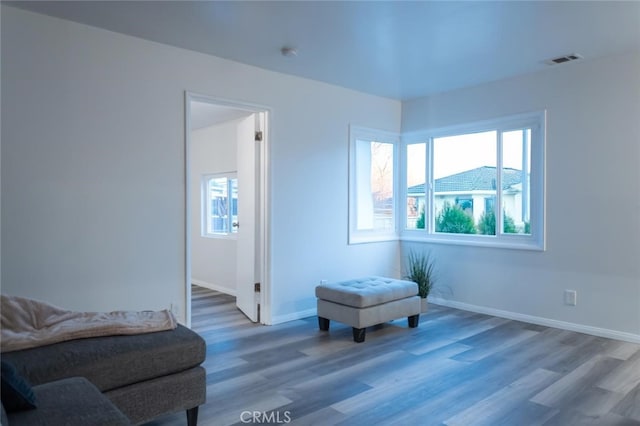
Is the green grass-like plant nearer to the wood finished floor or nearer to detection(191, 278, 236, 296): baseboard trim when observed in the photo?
the wood finished floor

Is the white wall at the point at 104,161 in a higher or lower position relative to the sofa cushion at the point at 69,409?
higher

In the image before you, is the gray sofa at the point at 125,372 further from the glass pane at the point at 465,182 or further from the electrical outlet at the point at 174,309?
the glass pane at the point at 465,182

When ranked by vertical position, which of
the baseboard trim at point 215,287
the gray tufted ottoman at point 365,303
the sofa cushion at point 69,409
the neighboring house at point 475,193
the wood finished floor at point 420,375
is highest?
the neighboring house at point 475,193

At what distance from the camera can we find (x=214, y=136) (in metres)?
6.31

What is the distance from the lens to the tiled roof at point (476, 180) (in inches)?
181

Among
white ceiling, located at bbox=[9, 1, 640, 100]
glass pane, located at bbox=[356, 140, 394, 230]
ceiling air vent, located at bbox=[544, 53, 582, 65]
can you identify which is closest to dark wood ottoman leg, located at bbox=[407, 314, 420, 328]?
glass pane, located at bbox=[356, 140, 394, 230]

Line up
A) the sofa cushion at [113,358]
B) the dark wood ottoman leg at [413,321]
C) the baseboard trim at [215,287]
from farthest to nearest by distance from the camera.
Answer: the baseboard trim at [215,287] → the dark wood ottoman leg at [413,321] → the sofa cushion at [113,358]

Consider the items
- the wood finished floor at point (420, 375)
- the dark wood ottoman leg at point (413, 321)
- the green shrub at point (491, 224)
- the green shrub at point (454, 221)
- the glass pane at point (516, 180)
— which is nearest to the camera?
the wood finished floor at point (420, 375)

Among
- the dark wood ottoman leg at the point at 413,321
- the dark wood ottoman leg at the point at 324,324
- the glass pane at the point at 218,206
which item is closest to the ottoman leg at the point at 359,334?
the dark wood ottoman leg at the point at 324,324

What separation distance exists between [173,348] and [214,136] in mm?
4605

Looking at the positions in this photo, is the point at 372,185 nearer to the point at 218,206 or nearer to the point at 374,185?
the point at 374,185

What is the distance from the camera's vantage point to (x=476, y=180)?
16.2 feet

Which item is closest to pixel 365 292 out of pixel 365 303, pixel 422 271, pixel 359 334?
Result: pixel 365 303

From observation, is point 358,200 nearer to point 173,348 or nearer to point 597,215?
point 597,215
